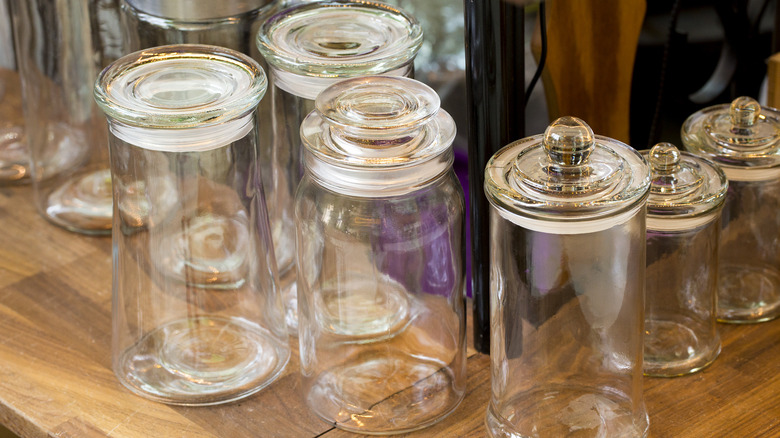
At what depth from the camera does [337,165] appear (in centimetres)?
48

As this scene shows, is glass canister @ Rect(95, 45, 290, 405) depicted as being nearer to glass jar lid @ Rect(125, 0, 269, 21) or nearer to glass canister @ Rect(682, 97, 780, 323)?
glass jar lid @ Rect(125, 0, 269, 21)

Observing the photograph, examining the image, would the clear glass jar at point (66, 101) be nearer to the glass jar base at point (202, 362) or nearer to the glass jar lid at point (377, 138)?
the glass jar base at point (202, 362)

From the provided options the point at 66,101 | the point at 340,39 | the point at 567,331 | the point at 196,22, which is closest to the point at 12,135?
the point at 66,101

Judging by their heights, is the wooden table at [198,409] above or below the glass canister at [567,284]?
below

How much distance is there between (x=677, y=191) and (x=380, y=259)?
0.57 feet

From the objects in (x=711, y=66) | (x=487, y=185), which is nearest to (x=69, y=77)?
(x=487, y=185)

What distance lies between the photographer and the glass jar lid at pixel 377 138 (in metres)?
0.48

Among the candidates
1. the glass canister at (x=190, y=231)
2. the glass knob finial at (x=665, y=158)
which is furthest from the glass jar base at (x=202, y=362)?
the glass knob finial at (x=665, y=158)

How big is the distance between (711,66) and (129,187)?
850 millimetres

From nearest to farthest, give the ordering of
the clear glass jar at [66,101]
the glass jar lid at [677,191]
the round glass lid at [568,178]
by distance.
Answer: the round glass lid at [568,178] < the glass jar lid at [677,191] < the clear glass jar at [66,101]

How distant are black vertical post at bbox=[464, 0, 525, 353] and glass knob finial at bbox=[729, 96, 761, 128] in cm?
15

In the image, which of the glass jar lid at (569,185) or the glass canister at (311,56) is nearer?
the glass jar lid at (569,185)

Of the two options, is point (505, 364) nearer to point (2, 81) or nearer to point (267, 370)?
point (267, 370)

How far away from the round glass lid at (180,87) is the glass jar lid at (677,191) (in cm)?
23
